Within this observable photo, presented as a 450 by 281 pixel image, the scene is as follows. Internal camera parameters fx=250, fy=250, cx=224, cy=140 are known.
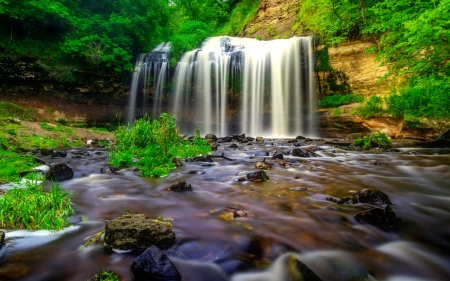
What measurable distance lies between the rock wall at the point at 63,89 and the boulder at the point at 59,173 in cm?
1372

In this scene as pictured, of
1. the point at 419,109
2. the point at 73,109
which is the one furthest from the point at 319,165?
the point at 73,109

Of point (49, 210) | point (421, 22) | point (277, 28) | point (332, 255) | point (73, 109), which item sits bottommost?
point (332, 255)

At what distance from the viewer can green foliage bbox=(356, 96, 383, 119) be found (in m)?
13.6

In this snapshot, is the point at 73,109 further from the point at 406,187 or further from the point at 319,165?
the point at 406,187

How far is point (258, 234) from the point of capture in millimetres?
2594

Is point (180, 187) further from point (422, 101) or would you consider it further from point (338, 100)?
point (338, 100)

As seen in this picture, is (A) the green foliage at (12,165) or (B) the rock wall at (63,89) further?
(B) the rock wall at (63,89)

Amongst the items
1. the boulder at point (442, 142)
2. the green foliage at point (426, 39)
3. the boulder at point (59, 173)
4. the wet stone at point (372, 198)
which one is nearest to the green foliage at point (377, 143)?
the boulder at point (442, 142)

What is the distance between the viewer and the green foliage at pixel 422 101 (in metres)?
10.5

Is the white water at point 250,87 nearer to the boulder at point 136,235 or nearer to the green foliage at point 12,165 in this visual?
the green foliage at point 12,165

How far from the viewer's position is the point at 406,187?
15.0ft

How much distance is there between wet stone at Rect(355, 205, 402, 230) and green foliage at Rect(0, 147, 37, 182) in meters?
5.32

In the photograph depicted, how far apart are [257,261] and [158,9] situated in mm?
23361

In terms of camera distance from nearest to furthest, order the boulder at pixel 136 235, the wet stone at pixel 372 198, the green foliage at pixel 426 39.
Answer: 1. the boulder at pixel 136 235
2. the wet stone at pixel 372 198
3. the green foliage at pixel 426 39
